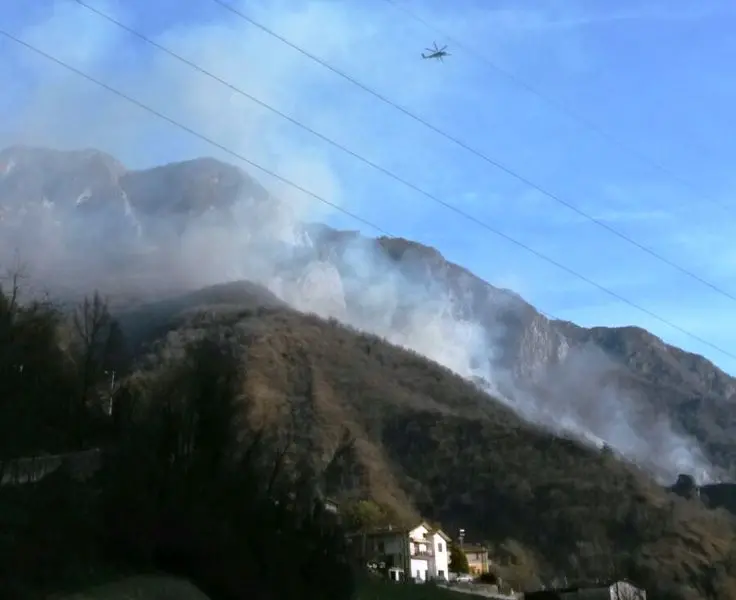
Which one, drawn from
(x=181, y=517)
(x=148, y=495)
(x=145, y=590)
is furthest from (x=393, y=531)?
(x=145, y=590)

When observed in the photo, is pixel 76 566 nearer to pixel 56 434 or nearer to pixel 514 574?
pixel 56 434

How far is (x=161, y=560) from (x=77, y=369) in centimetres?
2178

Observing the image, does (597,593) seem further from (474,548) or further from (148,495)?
(148,495)

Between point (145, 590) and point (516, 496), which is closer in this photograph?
point (145, 590)

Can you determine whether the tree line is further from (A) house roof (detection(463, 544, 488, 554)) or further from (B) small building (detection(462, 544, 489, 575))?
(A) house roof (detection(463, 544, 488, 554))

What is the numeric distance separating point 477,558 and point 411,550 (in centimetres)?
2815

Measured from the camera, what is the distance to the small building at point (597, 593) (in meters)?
86.3

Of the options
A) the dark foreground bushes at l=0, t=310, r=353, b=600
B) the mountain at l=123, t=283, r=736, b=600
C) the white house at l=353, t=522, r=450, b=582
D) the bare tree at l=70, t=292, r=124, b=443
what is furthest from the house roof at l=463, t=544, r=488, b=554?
the dark foreground bushes at l=0, t=310, r=353, b=600

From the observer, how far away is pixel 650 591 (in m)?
111

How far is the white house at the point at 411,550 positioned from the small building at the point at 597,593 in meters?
14.9

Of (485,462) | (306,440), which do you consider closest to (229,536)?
(306,440)

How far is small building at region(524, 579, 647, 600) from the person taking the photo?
8630 centimetres

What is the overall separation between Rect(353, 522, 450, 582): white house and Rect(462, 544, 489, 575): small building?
10.9 meters

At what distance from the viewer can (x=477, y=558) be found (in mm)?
135000
